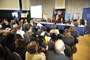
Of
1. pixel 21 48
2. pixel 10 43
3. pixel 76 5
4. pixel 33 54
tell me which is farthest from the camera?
pixel 76 5

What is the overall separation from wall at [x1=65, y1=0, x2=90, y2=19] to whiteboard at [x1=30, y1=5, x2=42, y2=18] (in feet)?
13.4

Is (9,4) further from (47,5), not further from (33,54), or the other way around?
(33,54)

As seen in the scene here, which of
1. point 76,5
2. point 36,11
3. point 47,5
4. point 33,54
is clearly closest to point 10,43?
point 33,54

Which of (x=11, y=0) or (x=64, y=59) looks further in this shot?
(x=11, y=0)

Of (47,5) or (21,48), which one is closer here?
(21,48)

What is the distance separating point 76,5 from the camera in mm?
9656

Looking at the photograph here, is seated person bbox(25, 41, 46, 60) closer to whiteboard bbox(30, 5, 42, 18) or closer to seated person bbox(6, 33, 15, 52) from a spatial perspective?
seated person bbox(6, 33, 15, 52)

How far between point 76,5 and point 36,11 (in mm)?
5891

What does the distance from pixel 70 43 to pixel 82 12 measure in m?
7.91

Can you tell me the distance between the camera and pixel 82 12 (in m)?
9.41

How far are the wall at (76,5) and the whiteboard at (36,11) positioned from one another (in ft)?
13.4

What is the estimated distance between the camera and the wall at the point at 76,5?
29.8ft

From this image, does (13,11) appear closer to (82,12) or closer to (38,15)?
(38,15)

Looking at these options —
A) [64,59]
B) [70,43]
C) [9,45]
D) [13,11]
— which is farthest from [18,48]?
[13,11]
